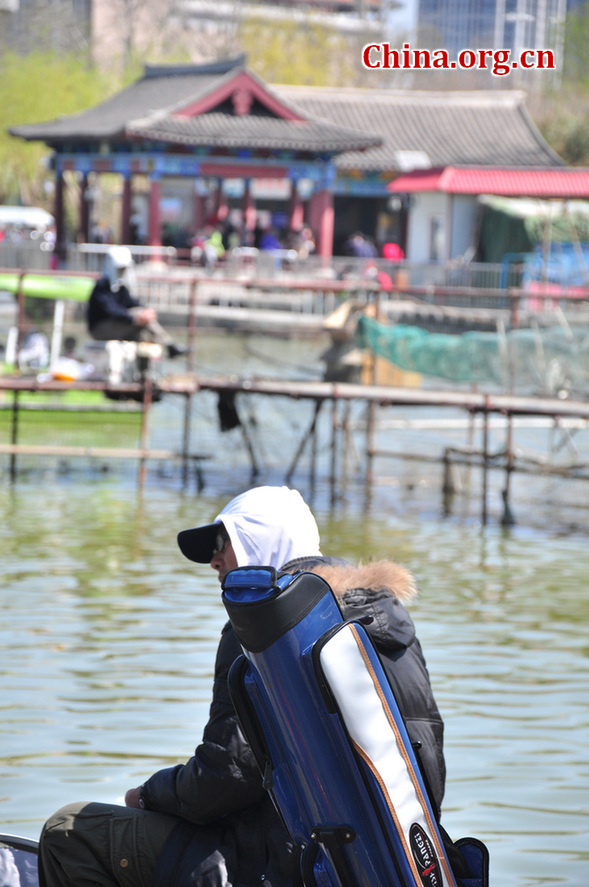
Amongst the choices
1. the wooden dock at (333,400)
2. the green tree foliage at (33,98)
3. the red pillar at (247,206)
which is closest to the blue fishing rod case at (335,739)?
the wooden dock at (333,400)

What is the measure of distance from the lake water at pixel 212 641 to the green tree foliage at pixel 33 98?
42590mm

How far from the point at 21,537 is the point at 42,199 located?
5051cm

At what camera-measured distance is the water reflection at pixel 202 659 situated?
5.51m

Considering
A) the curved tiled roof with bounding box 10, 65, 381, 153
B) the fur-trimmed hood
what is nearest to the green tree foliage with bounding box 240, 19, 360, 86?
the curved tiled roof with bounding box 10, 65, 381, 153

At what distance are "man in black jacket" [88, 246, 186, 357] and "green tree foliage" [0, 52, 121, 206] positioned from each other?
1622 inches

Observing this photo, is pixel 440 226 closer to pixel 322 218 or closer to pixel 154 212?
pixel 322 218

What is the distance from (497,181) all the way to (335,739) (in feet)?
126

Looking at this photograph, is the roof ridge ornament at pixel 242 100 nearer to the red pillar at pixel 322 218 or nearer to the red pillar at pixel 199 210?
the red pillar at pixel 322 218

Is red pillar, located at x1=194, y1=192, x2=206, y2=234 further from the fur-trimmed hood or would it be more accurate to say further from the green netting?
the fur-trimmed hood

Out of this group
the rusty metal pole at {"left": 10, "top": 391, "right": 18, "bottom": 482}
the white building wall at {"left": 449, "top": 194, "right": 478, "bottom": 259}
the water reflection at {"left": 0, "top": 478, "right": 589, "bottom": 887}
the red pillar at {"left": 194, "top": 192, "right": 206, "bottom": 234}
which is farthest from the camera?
the red pillar at {"left": 194, "top": 192, "right": 206, "bottom": 234}

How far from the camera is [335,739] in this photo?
2996mm

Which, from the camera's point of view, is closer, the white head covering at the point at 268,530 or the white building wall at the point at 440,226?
the white head covering at the point at 268,530

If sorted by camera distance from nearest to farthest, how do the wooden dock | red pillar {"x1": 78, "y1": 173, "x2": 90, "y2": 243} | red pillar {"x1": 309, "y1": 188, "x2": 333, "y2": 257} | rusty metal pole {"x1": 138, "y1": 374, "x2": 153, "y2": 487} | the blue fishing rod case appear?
the blue fishing rod case
the wooden dock
rusty metal pole {"x1": 138, "y1": 374, "x2": 153, "y2": 487}
red pillar {"x1": 309, "y1": 188, "x2": 333, "y2": 257}
red pillar {"x1": 78, "y1": 173, "x2": 90, "y2": 243}

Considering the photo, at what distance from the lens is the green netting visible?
13523 millimetres
